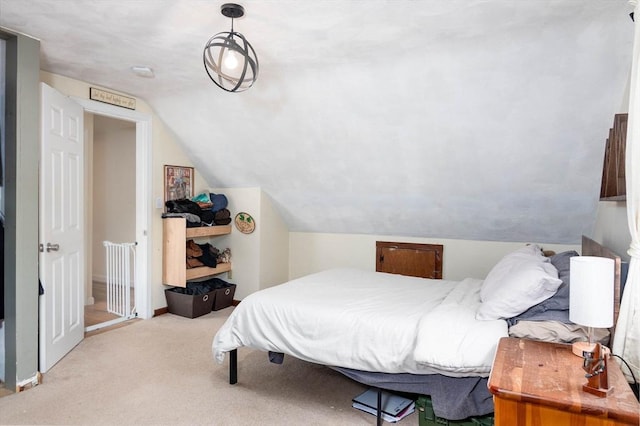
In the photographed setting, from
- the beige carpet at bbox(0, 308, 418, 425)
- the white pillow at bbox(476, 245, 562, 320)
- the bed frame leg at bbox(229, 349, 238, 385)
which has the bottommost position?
the beige carpet at bbox(0, 308, 418, 425)

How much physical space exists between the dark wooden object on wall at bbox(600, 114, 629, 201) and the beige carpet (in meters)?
1.72

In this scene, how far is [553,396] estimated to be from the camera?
1.25 meters

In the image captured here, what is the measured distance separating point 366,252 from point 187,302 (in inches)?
79.9

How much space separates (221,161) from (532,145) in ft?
9.94

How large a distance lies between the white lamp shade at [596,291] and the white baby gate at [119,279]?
404cm

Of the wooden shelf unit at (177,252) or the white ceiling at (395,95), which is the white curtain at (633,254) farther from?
the wooden shelf unit at (177,252)

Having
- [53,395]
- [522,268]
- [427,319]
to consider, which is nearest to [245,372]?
[53,395]

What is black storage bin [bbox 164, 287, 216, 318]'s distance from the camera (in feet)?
13.8

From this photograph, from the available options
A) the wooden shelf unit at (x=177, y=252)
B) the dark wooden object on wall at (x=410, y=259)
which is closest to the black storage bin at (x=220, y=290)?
the wooden shelf unit at (x=177, y=252)

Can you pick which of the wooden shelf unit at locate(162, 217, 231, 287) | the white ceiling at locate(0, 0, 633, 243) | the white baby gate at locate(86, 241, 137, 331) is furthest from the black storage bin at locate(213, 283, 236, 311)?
the white ceiling at locate(0, 0, 633, 243)

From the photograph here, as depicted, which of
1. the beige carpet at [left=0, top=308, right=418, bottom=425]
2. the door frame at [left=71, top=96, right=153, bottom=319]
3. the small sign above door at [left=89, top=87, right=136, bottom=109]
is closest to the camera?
the beige carpet at [left=0, top=308, right=418, bottom=425]

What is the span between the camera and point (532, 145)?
287cm

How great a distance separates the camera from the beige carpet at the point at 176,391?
2334mm

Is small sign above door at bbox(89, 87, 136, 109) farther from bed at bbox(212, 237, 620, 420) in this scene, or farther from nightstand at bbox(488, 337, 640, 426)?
nightstand at bbox(488, 337, 640, 426)
